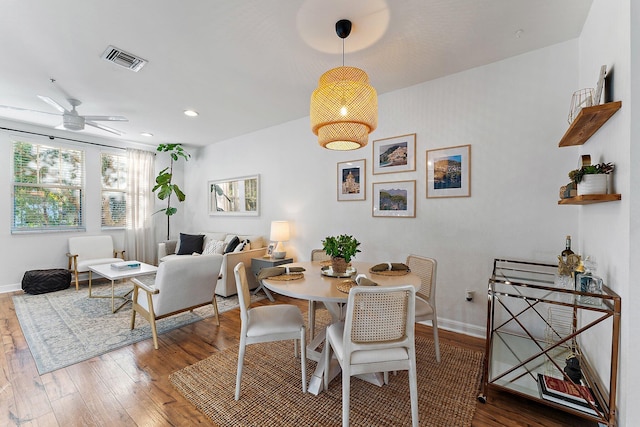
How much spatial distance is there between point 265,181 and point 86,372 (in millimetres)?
3318

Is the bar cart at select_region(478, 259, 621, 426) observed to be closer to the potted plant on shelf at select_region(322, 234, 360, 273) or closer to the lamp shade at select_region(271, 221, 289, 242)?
the potted plant on shelf at select_region(322, 234, 360, 273)

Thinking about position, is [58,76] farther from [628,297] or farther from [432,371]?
[628,297]

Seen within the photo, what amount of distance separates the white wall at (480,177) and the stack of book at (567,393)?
1014 millimetres

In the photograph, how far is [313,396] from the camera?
186cm

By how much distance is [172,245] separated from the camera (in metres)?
5.38

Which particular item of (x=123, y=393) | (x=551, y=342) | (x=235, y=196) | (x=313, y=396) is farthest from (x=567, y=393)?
(x=235, y=196)

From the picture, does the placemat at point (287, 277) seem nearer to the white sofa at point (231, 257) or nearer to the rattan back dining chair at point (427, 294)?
the rattan back dining chair at point (427, 294)

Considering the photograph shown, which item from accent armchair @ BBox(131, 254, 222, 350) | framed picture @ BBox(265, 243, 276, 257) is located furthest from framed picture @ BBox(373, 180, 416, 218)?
accent armchair @ BBox(131, 254, 222, 350)

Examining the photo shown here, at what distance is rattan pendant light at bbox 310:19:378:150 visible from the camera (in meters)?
1.95

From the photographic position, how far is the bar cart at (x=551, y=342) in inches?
56.5

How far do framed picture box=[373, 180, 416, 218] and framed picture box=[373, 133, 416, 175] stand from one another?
0.58ft

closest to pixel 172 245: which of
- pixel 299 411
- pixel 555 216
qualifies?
pixel 299 411

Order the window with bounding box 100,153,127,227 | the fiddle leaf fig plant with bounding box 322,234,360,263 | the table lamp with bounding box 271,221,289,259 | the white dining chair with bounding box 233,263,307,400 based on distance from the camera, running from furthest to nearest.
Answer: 1. the window with bounding box 100,153,127,227
2. the table lamp with bounding box 271,221,289,259
3. the fiddle leaf fig plant with bounding box 322,234,360,263
4. the white dining chair with bounding box 233,263,307,400

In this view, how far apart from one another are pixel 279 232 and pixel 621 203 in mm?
3514
